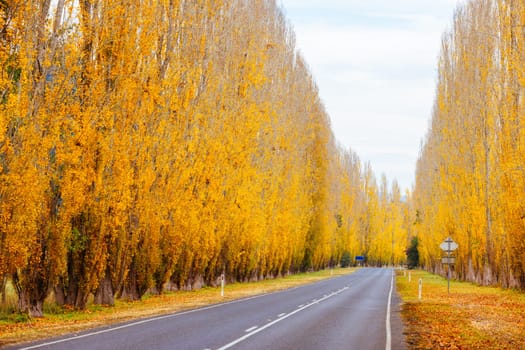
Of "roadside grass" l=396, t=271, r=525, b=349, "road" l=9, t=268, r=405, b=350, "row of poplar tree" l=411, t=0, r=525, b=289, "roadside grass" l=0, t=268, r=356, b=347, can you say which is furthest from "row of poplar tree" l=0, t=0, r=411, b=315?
"row of poplar tree" l=411, t=0, r=525, b=289

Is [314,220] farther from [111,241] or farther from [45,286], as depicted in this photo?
[45,286]

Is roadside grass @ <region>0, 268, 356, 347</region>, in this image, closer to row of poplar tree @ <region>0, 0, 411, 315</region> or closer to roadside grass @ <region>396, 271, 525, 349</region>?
row of poplar tree @ <region>0, 0, 411, 315</region>

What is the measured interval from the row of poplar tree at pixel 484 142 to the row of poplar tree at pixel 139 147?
12.5 metres

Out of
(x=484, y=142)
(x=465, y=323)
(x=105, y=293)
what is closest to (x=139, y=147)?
(x=105, y=293)

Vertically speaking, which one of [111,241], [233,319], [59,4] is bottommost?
[233,319]

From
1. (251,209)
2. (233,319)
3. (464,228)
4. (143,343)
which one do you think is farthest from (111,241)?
(464,228)

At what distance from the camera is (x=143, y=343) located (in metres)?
12.1

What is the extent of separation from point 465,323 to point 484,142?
27868mm

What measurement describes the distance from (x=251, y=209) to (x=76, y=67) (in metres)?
23.1

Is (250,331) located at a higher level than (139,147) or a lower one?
lower

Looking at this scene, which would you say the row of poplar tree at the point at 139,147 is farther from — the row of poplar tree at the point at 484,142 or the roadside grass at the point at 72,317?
the row of poplar tree at the point at 484,142

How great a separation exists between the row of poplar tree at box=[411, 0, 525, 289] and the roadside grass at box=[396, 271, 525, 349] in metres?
5.73

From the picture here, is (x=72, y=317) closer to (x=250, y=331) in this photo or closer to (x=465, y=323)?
(x=250, y=331)

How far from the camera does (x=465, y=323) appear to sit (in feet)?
59.7
